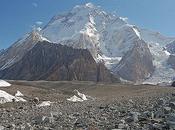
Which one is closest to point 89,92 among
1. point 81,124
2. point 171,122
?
point 81,124

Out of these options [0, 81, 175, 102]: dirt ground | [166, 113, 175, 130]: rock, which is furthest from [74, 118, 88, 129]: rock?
[0, 81, 175, 102]: dirt ground

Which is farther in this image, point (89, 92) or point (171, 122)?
point (89, 92)

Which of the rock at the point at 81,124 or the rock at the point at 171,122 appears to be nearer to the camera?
the rock at the point at 171,122

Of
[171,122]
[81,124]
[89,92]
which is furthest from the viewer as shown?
[89,92]

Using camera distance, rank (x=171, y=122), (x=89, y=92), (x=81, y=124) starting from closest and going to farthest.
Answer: (x=171, y=122) < (x=81, y=124) < (x=89, y=92)

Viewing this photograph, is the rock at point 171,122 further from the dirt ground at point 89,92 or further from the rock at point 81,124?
the dirt ground at point 89,92

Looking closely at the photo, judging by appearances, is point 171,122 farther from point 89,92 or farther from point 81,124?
point 89,92

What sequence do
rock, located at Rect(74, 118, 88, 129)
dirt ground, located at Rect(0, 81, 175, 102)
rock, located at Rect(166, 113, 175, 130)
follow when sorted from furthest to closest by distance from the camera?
dirt ground, located at Rect(0, 81, 175, 102)
rock, located at Rect(74, 118, 88, 129)
rock, located at Rect(166, 113, 175, 130)

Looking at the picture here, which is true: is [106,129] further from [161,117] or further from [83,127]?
[161,117]

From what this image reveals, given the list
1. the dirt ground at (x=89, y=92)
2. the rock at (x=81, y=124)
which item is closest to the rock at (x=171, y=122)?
the rock at (x=81, y=124)

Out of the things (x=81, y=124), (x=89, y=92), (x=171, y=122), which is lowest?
(x=89, y=92)

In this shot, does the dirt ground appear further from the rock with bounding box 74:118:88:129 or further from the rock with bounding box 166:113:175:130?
the rock with bounding box 166:113:175:130

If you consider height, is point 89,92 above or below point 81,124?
below

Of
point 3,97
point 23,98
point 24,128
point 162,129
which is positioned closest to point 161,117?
point 162,129
